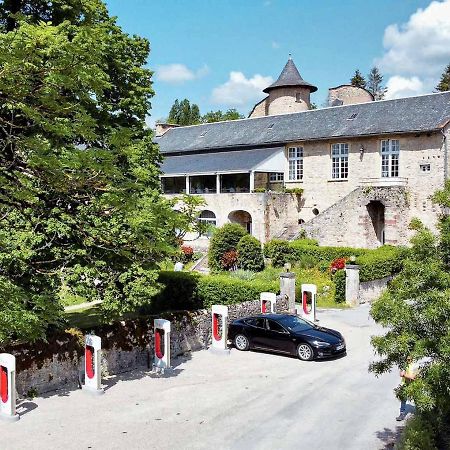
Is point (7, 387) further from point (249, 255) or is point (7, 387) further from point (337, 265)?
point (249, 255)

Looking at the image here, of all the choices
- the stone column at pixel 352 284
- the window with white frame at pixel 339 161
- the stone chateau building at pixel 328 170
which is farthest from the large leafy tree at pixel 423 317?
the window with white frame at pixel 339 161

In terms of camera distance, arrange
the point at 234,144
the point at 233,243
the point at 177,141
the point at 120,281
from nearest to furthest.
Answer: the point at 120,281
the point at 233,243
the point at 234,144
the point at 177,141

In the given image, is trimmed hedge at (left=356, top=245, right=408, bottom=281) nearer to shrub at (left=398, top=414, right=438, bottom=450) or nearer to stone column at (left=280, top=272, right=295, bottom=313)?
stone column at (left=280, top=272, right=295, bottom=313)

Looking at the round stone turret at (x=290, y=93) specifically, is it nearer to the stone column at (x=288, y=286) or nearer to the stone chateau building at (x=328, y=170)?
the stone chateau building at (x=328, y=170)

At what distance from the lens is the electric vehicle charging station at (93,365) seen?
13891 mm

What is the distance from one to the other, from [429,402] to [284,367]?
893 centimetres

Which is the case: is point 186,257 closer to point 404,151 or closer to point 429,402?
point 404,151

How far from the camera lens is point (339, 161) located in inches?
1506

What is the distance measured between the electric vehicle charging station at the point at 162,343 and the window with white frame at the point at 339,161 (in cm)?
2483

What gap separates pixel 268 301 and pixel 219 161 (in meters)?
23.1

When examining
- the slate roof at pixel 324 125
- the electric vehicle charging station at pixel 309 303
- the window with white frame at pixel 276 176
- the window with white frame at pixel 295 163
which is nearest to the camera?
the electric vehicle charging station at pixel 309 303

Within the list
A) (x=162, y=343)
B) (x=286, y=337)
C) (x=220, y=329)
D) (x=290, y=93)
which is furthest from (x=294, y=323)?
(x=290, y=93)

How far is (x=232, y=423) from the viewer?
Answer: 38.7 ft

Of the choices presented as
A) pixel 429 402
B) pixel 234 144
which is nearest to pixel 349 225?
pixel 234 144
